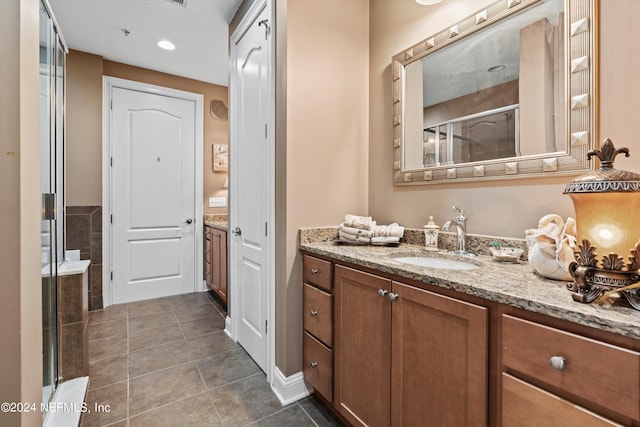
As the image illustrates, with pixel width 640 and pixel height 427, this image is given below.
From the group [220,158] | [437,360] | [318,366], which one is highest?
[220,158]

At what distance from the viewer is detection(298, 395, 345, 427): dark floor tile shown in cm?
148

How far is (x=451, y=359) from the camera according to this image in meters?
0.90

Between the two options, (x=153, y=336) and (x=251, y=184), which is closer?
(x=251, y=184)

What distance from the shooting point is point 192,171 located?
3.58m

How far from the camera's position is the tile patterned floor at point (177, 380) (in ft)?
4.98

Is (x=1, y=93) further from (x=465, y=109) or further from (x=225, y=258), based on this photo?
(x=225, y=258)

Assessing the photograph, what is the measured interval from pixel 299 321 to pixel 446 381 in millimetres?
943

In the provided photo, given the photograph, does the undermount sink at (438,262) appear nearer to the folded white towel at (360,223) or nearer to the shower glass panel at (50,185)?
the folded white towel at (360,223)

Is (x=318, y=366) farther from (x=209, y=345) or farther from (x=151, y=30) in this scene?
(x=151, y=30)

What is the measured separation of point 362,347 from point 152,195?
3.12m

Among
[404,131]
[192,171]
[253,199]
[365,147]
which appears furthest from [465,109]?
[192,171]

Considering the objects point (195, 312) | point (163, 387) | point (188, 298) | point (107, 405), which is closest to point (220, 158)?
point (188, 298)

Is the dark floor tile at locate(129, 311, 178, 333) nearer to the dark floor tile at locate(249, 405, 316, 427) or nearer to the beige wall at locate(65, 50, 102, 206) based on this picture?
the beige wall at locate(65, 50, 102, 206)

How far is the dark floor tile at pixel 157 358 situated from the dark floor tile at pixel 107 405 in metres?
0.15
